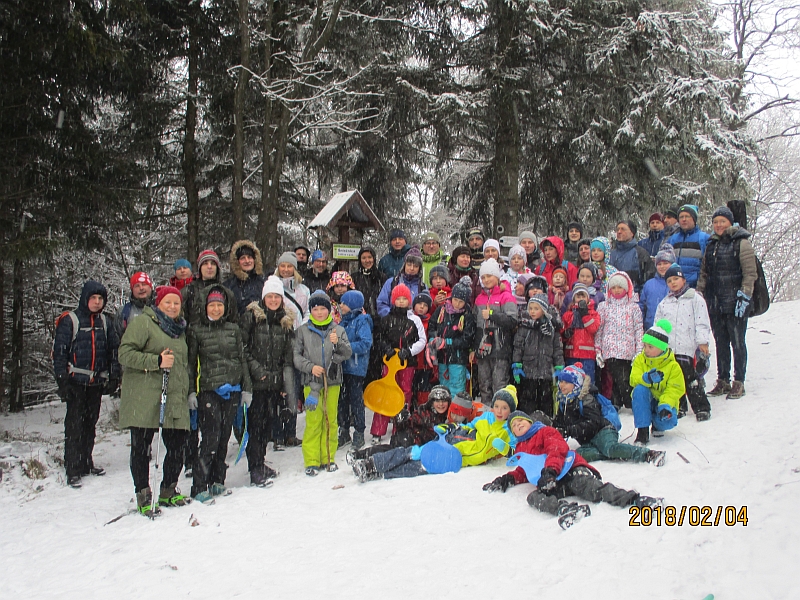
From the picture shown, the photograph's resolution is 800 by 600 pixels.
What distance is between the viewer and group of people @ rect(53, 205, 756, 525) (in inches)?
206

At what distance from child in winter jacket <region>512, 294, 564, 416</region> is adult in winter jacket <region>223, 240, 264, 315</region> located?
3319 millimetres

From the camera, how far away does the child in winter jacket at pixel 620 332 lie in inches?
258

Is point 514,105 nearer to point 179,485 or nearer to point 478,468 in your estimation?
point 478,468

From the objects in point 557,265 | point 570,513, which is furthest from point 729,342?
point 570,513

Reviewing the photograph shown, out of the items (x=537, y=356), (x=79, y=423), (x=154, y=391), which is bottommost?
(x=79, y=423)

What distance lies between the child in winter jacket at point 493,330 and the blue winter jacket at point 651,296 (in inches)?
70.9

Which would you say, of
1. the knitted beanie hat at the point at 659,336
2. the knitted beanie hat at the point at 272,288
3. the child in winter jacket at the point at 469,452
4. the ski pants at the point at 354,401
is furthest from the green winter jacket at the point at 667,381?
the knitted beanie hat at the point at 272,288

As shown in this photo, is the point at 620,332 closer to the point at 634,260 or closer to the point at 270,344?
the point at 634,260

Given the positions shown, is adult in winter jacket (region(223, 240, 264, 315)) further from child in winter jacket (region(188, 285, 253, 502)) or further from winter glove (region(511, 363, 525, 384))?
winter glove (region(511, 363, 525, 384))

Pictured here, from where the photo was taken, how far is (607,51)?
1011 centimetres

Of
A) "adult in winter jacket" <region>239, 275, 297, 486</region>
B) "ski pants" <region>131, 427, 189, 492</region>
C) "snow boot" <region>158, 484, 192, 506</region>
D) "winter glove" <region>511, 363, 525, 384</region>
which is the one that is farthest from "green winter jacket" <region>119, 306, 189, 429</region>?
"winter glove" <region>511, 363, 525, 384</region>

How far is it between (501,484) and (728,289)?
3.97m

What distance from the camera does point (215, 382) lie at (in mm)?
5387

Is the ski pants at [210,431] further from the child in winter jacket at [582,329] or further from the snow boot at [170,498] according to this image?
the child in winter jacket at [582,329]
